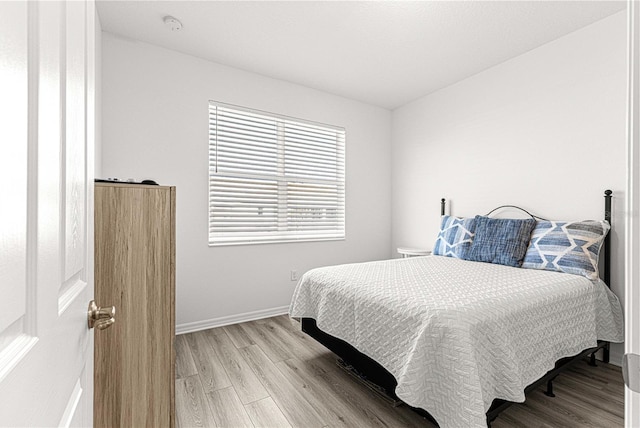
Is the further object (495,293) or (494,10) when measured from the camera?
(494,10)

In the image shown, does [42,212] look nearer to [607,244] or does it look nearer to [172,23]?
[172,23]

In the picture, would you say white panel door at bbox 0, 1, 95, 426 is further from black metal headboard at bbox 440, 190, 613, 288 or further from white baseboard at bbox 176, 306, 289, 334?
black metal headboard at bbox 440, 190, 613, 288

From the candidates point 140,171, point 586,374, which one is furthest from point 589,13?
point 140,171

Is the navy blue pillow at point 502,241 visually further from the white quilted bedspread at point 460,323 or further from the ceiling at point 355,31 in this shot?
the ceiling at point 355,31

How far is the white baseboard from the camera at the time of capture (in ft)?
9.42

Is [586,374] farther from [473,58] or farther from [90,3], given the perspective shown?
[90,3]

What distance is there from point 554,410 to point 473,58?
2915 millimetres

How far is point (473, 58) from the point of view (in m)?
2.96

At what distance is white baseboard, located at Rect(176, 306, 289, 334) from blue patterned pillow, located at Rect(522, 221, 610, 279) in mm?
2443

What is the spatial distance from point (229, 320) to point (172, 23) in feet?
8.87

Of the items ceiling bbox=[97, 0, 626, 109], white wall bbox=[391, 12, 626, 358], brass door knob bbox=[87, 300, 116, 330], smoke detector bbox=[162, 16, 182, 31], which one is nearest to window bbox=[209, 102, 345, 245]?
ceiling bbox=[97, 0, 626, 109]

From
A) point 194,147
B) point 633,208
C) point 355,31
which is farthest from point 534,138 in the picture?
point 194,147

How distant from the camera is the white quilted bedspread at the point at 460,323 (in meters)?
1.33

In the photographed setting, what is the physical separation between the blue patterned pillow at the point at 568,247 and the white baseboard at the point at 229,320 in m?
2.44
